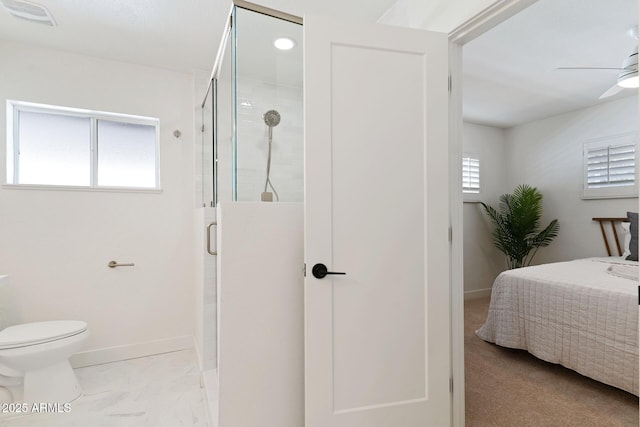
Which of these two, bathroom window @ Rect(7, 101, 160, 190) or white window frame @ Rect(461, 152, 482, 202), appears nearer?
bathroom window @ Rect(7, 101, 160, 190)

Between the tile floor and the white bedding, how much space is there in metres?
2.59

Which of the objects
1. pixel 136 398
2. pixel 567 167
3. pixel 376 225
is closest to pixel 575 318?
pixel 376 225

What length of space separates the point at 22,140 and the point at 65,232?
31.4 inches

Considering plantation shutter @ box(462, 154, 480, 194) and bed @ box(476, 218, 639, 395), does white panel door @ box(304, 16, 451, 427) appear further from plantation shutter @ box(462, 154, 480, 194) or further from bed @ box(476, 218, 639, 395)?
plantation shutter @ box(462, 154, 480, 194)

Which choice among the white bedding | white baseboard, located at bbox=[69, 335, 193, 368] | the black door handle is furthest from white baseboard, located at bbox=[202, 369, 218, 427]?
the white bedding

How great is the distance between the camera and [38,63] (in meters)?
2.52

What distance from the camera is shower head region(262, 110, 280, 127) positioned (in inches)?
68.9

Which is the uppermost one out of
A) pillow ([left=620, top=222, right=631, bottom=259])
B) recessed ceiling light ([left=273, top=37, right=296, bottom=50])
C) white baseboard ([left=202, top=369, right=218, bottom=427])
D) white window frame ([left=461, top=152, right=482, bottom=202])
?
recessed ceiling light ([left=273, top=37, right=296, bottom=50])

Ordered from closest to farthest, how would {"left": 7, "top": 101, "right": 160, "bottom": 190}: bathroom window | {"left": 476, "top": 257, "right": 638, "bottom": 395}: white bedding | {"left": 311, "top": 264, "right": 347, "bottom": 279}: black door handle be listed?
{"left": 311, "top": 264, "right": 347, "bottom": 279}: black door handle → {"left": 476, "top": 257, "right": 638, "bottom": 395}: white bedding → {"left": 7, "top": 101, "right": 160, "bottom": 190}: bathroom window

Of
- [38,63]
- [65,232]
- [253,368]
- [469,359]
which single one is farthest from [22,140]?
[469,359]

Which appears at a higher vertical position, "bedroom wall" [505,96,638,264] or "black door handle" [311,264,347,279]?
"bedroom wall" [505,96,638,264]

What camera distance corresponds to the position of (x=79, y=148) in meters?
2.73

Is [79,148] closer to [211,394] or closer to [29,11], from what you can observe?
[29,11]

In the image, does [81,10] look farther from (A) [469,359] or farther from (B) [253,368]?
(A) [469,359]
